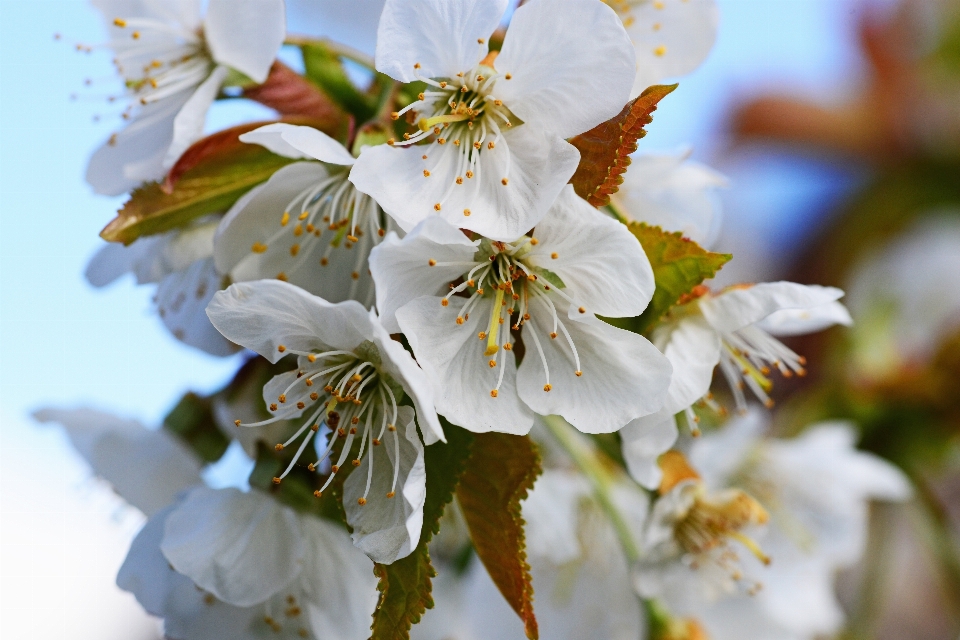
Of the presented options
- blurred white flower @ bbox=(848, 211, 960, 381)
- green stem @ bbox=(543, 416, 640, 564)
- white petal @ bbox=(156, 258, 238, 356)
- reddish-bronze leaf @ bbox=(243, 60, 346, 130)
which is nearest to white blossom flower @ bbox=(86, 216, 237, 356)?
white petal @ bbox=(156, 258, 238, 356)

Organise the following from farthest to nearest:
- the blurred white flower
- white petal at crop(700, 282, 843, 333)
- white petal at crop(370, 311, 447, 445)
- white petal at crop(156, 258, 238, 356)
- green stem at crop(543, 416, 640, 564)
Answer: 1. the blurred white flower
2. green stem at crop(543, 416, 640, 564)
3. white petal at crop(156, 258, 238, 356)
4. white petal at crop(700, 282, 843, 333)
5. white petal at crop(370, 311, 447, 445)

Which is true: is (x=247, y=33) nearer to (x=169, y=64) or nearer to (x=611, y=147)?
(x=169, y=64)

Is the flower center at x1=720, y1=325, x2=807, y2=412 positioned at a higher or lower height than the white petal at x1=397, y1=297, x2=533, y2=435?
lower

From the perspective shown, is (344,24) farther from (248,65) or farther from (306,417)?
(306,417)

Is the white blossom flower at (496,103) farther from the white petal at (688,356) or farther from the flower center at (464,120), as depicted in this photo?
the white petal at (688,356)

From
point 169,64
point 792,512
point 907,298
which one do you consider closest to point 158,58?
point 169,64

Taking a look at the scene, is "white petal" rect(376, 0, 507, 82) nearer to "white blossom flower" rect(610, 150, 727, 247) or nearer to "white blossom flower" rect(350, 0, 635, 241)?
"white blossom flower" rect(350, 0, 635, 241)

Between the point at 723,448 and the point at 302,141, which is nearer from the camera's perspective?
the point at 302,141
